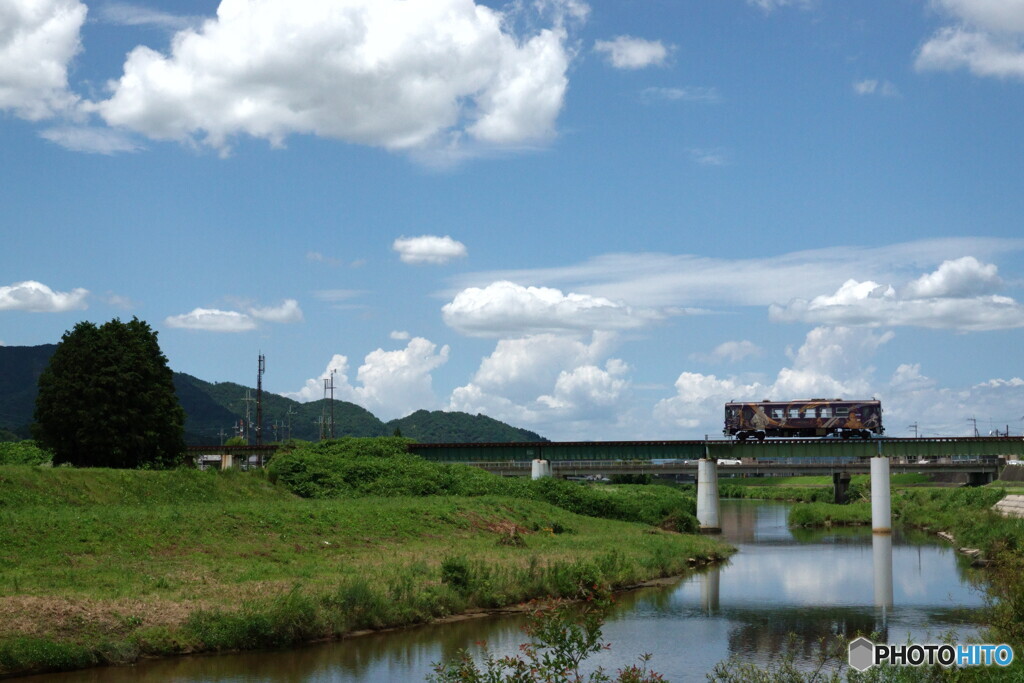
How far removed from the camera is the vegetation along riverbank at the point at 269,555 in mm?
31625

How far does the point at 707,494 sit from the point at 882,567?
101ft

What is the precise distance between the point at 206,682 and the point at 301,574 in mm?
12268

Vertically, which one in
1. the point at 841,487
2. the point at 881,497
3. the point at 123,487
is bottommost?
the point at 881,497

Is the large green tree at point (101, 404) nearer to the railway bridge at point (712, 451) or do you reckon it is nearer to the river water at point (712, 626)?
the railway bridge at point (712, 451)

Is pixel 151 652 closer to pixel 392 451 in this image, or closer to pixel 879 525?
pixel 392 451

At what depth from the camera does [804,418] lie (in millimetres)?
93938

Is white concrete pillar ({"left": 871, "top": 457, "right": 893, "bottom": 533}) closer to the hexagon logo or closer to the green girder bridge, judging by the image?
the green girder bridge

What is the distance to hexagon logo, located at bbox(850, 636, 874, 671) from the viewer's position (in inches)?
1099

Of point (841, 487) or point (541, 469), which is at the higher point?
point (541, 469)

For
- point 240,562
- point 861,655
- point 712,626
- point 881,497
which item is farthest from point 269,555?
point 881,497

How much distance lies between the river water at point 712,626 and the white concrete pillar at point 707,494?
79.4 ft

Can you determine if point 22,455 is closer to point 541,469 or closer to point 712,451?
point 541,469

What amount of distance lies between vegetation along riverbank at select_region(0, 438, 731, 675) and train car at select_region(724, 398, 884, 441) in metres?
24.2

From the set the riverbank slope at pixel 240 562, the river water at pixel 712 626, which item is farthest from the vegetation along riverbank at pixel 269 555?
the river water at pixel 712 626
